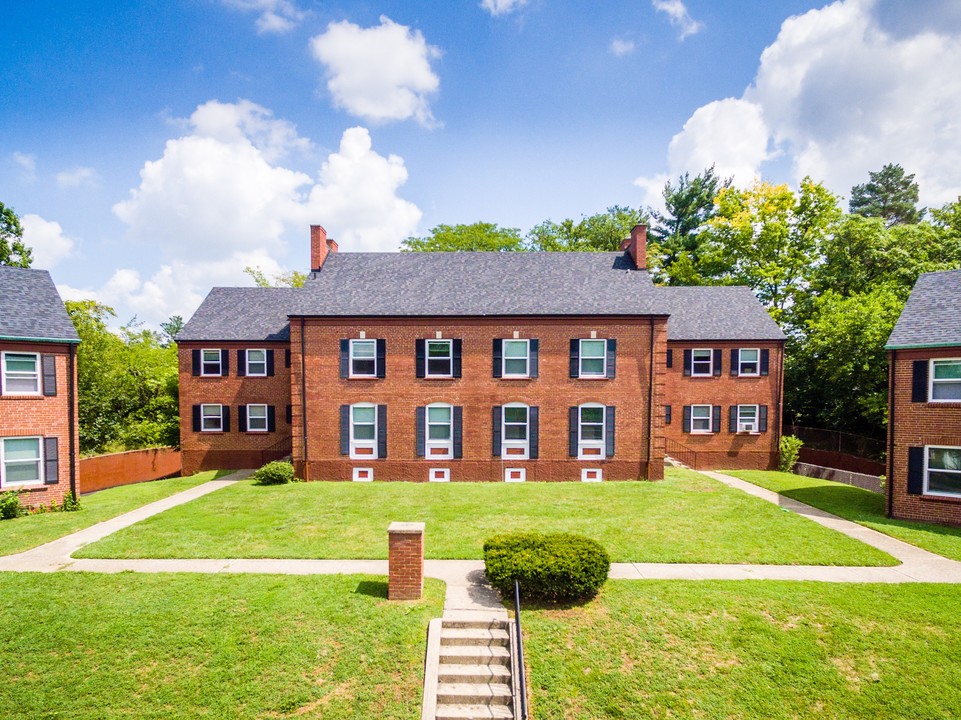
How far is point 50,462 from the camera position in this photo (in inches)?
679

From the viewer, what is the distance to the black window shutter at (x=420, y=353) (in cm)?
2188

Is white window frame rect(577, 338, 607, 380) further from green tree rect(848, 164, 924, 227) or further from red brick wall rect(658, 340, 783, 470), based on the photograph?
green tree rect(848, 164, 924, 227)

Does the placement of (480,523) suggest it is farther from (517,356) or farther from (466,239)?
(466,239)

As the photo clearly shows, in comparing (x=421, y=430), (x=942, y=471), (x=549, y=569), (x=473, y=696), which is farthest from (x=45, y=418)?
(x=942, y=471)

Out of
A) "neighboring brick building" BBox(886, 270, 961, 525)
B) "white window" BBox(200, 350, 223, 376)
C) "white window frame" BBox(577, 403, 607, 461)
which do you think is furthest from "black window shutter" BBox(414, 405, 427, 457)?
"neighboring brick building" BBox(886, 270, 961, 525)

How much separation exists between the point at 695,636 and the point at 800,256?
36.4 meters

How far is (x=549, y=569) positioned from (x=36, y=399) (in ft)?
62.9

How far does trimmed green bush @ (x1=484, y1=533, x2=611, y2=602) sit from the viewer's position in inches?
394

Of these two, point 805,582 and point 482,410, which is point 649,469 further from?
point 805,582

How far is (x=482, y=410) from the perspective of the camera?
21875mm

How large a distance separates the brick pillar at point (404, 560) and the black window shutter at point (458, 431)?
1170 cm

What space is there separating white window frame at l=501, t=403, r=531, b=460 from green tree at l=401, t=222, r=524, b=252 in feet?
97.0

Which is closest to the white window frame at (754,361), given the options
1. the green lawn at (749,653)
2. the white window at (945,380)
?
the white window at (945,380)

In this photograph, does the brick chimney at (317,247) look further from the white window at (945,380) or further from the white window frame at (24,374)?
the white window at (945,380)
